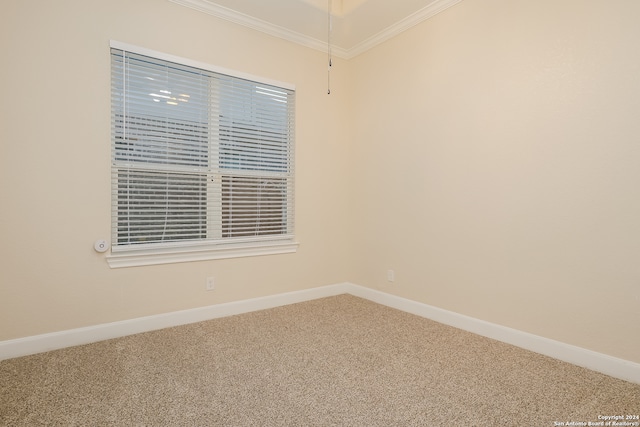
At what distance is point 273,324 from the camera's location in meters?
2.85

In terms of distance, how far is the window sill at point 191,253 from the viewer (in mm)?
2578

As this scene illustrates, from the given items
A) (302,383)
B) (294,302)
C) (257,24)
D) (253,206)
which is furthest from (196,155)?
(302,383)

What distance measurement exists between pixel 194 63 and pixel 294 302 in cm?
249

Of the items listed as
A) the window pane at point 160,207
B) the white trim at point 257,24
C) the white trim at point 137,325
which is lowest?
the white trim at point 137,325

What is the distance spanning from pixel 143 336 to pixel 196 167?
1453mm

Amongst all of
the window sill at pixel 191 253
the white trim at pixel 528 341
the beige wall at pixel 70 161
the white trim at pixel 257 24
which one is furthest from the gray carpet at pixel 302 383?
the white trim at pixel 257 24

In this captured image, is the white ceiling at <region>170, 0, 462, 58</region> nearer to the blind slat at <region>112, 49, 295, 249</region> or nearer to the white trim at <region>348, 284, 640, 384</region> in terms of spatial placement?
the blind slat at <region>112, 49, 295, 249</region>

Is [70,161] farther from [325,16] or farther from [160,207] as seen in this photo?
[325,16]

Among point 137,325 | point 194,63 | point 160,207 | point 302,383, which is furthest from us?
point 194,63

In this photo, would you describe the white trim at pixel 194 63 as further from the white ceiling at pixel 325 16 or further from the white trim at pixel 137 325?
the white trim at pixel 137 325

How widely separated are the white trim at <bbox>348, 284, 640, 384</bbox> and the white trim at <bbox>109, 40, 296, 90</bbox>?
2.47 metres

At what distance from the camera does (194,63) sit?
2.85 metres

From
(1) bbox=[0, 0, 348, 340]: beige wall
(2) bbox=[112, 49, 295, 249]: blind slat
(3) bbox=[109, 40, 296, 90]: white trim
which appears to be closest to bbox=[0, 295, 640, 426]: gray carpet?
(1) bbox=[0, 0, 348, 340]: beige wall

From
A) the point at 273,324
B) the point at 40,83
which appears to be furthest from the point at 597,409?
the point at 40,83
